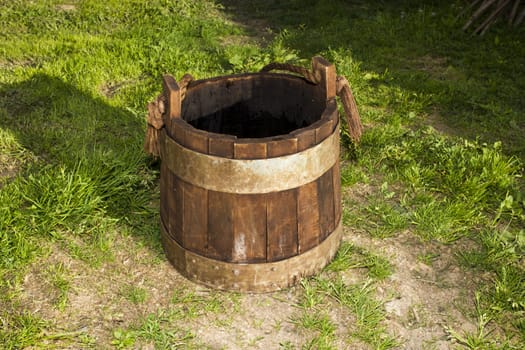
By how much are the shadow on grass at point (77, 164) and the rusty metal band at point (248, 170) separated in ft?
2.91

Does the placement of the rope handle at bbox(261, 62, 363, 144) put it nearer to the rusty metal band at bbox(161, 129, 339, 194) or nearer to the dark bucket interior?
the dark bucket interior

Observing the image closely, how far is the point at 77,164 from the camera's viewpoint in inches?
169

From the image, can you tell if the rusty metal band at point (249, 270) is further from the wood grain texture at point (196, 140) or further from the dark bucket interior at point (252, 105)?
the dark bucket interior at point (252, 105)

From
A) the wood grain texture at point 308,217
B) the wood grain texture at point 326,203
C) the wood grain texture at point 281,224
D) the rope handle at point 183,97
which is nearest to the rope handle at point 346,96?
the rope handle at point 183,97

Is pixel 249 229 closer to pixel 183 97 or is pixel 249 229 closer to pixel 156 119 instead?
pixel 156 119

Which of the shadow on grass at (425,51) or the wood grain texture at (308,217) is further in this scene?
the shadow on grass at (425,51)

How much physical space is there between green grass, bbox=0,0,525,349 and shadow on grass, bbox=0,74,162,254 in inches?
0.6

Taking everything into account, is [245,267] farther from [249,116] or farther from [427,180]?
[427,180]

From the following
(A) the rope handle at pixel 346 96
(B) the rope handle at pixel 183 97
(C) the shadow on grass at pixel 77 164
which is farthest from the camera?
(C) the shadow on grass at pixel 77 164

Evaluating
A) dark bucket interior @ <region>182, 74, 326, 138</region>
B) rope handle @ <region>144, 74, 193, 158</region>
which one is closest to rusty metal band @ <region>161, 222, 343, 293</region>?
rope handle @ <region>144, 74, 193, 158</region>

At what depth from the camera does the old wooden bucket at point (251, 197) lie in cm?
303

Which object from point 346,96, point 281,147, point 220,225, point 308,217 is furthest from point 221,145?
point 346,96

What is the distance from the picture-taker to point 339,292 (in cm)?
346

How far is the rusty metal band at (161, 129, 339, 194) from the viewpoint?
3020mm
